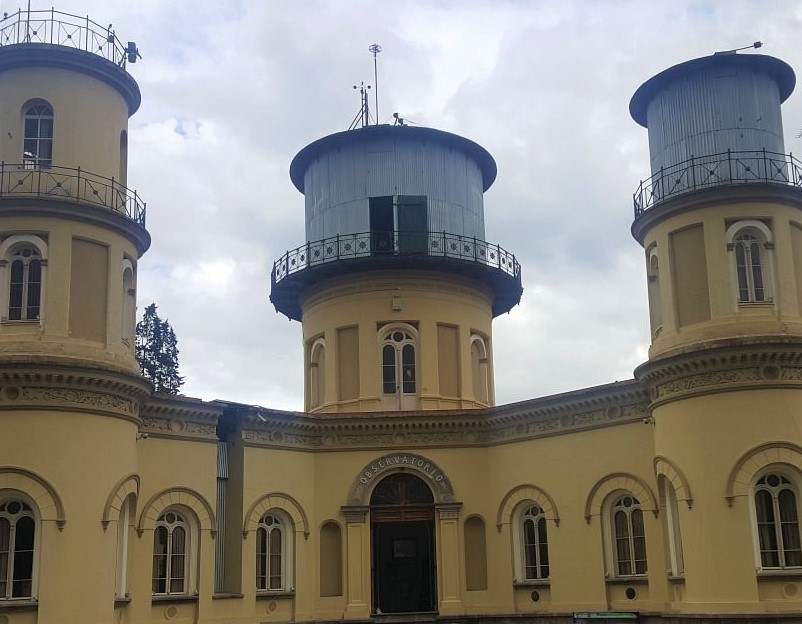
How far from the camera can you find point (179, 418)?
82.5 feet

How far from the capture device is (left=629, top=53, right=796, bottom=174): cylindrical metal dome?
23.6m

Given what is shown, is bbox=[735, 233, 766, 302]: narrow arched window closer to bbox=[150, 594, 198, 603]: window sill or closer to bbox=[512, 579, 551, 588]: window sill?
bbox=[512, 579, 551, 588]: window sill

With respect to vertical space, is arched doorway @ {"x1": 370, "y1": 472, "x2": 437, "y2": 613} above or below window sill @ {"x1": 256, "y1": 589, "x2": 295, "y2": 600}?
above

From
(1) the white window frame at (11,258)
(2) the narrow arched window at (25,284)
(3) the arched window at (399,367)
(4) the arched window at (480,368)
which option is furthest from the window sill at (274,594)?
(1) the white window frame at (11,258)

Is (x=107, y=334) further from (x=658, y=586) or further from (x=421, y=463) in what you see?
(x=658, y=586)

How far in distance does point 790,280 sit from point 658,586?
739cm

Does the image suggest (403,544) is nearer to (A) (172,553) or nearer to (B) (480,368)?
(B) (480,368)

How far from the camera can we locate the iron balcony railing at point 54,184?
22.3 metres

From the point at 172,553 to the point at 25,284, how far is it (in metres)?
7.18

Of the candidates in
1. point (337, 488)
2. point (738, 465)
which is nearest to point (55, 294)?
point (337, 488)

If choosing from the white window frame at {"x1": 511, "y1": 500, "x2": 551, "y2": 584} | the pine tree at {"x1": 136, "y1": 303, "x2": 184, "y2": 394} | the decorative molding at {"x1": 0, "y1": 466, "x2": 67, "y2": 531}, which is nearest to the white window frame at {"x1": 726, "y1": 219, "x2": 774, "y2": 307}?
the white window frame at {"x1": 511, "y1": 500, "x2": 551, "y2": 584}

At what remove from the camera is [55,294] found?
21781 millimetres

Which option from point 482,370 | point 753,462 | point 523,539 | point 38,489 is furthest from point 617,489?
point 38,489

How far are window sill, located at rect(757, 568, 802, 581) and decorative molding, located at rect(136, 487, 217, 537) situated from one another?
489 inches
